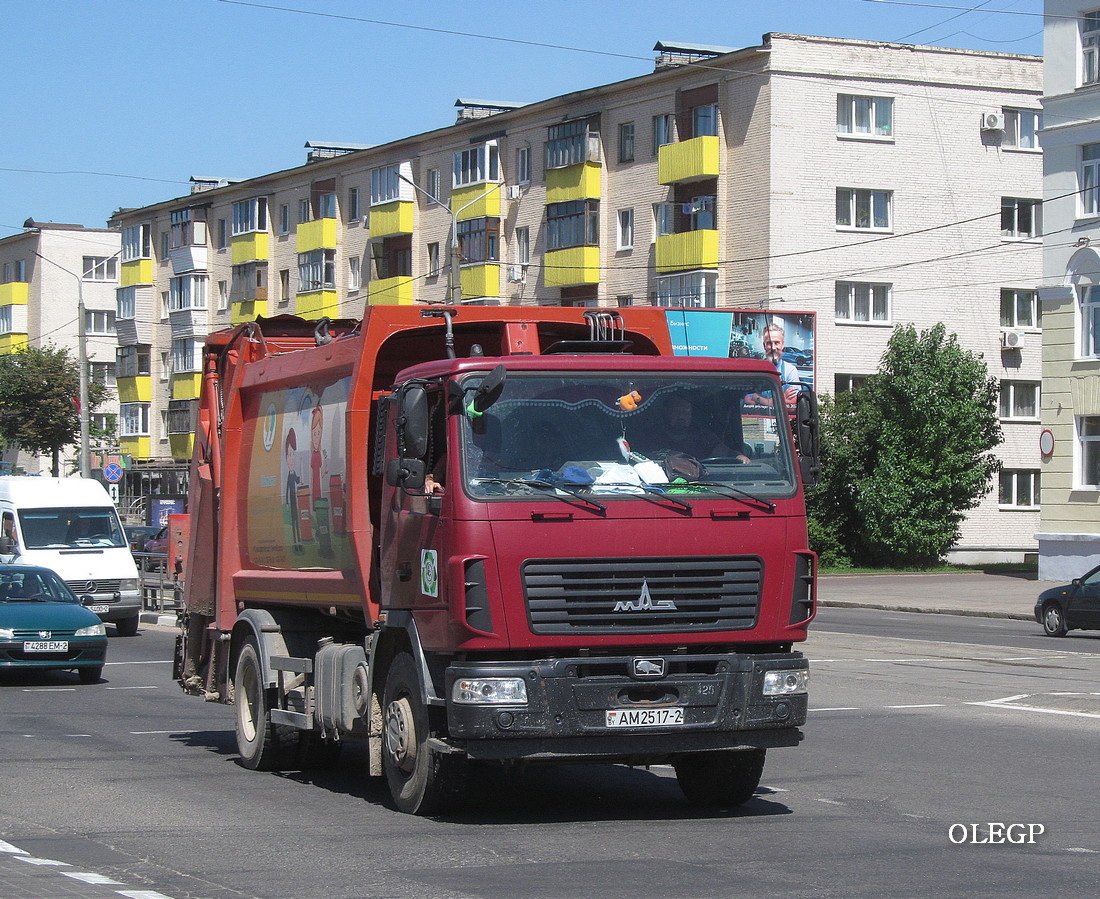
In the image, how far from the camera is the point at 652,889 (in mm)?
7312

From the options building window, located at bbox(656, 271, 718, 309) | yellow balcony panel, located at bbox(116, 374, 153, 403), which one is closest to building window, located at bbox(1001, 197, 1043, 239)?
building window, located at bbox(656, 271, 718, 309)

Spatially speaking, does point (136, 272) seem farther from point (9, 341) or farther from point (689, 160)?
point (689, 160)

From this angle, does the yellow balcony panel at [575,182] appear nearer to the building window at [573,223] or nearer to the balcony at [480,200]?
the building window at [573,223]

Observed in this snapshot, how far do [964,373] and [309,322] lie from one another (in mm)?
37870

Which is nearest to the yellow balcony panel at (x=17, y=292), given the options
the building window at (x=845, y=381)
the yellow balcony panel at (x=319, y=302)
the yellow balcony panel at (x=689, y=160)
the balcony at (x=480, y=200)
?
the yellow balcony panel at (x=319, y=302)

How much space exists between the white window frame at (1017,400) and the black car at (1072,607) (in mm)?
27975

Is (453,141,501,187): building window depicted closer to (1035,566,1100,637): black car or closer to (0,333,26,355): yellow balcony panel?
(1035,566,1100,637): black car

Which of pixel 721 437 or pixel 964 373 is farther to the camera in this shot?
pixel 964 373

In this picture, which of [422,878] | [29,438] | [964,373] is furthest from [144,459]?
[422,878]

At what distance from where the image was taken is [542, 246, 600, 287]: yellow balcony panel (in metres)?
55.2

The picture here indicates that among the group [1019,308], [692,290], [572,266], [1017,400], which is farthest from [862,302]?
[572,266]

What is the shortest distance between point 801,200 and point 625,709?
4263 centimetres

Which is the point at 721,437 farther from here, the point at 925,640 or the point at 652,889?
the point at 925,640

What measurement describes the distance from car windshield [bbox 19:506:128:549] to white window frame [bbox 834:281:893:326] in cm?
2878
